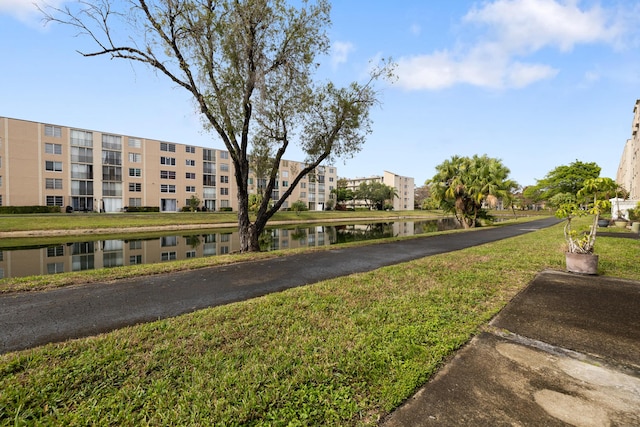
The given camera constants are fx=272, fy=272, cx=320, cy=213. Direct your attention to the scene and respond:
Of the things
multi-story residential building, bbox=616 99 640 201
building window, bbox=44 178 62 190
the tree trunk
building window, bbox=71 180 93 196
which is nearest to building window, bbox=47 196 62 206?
building window, bbox=44 178 62 190

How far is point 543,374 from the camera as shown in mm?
2596

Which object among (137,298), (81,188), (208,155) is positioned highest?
(208,155)

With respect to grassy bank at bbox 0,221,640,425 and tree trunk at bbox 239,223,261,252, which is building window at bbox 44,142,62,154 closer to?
tree trunk at bbox 239,223,261,252

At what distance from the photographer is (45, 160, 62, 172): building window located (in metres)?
37.6

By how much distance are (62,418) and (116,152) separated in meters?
52.2

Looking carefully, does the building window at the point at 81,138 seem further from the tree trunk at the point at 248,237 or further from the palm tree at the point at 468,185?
the palm tree at the point at 468,185

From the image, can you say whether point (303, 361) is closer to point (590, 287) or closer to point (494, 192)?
point (590, 287)

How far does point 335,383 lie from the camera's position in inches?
98.6

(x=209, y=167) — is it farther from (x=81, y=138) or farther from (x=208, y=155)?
(x=81, y=138)

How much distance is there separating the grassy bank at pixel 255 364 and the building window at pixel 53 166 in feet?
162

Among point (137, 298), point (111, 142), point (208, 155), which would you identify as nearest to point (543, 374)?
point (137, 298)

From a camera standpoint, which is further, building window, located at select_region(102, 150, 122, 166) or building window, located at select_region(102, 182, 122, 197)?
building window, located at select_region(102, 150, 122, 166)

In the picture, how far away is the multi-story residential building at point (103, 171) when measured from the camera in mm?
35375

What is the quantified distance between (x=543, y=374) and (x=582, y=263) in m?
5.26
